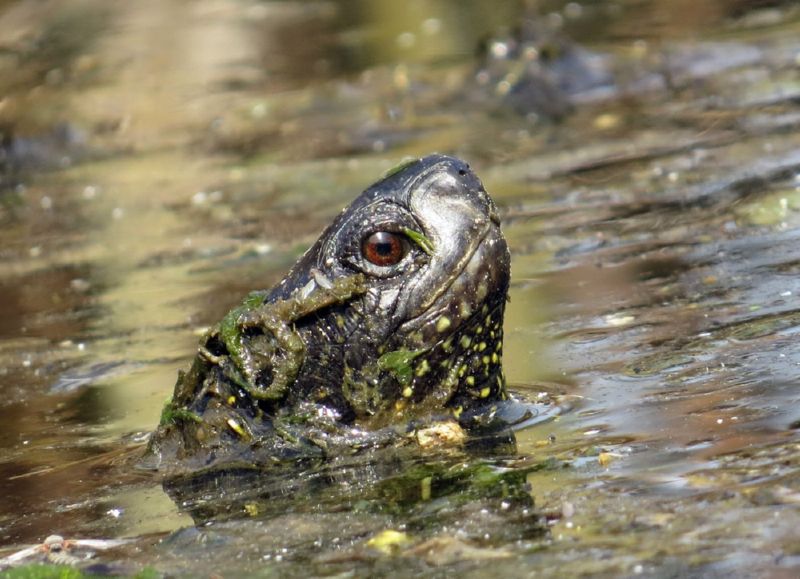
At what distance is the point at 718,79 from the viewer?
47.9ft

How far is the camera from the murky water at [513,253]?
419 cm

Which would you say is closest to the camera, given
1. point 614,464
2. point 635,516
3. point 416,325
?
point 635,516

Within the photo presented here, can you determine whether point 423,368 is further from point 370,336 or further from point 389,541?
point 389,541

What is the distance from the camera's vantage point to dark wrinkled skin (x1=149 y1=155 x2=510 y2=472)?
507 centimetres

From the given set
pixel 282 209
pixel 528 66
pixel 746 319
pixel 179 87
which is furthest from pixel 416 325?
pixel 179 87

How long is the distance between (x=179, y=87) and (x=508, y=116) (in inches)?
253

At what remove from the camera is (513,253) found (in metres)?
8.93

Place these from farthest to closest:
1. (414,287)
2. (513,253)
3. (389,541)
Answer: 1. (513,253)
2. (414,287)
3. (389,541)

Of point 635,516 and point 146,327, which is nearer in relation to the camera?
point 635,516

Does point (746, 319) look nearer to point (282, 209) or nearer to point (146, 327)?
point (146, 327)

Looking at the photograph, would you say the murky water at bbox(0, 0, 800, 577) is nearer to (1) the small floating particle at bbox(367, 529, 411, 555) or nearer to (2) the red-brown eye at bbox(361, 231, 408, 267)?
(1) the small floating particle at bbox(367, 529, 411, 555)

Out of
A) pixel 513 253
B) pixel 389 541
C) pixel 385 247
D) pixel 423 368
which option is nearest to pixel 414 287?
pixel 385 247

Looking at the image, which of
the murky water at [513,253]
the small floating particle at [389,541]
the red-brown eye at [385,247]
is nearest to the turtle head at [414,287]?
the red-brown eye at [385,247]

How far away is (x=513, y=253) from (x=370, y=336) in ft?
12.9
